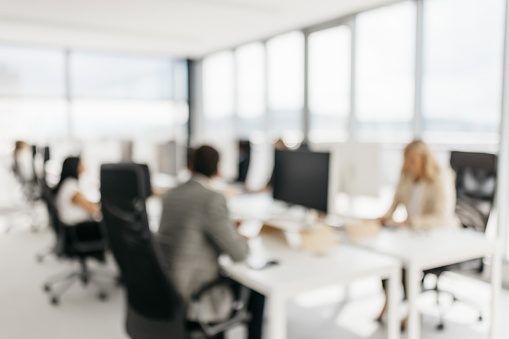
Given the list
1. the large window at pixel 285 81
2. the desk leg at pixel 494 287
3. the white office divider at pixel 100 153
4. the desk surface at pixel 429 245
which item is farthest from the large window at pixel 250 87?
the desk leg at pixel 494 287

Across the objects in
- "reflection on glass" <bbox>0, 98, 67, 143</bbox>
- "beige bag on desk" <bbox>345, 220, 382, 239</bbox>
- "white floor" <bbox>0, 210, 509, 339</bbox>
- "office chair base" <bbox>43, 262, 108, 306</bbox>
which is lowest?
"white floor" <bbox>0, 210, 509, 339</bbox>

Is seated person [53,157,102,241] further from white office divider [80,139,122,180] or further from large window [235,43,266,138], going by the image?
large window [235,43,266,138]

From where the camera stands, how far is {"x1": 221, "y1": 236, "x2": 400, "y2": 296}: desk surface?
2.17 m

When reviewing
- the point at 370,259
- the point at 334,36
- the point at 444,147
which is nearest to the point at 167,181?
the point at 334,36

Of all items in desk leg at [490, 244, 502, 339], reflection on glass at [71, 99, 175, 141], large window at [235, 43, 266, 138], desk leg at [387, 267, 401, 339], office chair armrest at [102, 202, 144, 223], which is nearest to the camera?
office chair armrest at [102, 202, 144, 223]

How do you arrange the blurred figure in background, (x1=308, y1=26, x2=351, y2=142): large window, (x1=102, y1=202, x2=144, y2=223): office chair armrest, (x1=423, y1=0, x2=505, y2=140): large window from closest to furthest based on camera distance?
(x1=102, y1=202, x2=144, y2=223): office chair armrest → (x1=423, y1=0, x2=505, y2=140): large window → (x1=308, y1=26, x2=351, y2=142): large window → the blurred figure in background

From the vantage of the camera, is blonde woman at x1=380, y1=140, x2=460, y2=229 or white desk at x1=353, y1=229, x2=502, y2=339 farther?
blonde woman at x1=380, y1=140, x2=460, y2=229

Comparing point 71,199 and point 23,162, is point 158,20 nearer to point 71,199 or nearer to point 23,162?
point 23,162

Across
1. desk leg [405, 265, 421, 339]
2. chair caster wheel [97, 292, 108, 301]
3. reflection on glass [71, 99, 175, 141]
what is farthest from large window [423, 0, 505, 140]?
reflection on glass [71, 99, 175, 141]

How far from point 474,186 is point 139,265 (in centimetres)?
253

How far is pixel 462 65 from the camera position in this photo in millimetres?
5809

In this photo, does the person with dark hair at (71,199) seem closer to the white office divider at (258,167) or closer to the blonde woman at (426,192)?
the white office divider at (258,167)

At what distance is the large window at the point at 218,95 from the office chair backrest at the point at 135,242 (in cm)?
662

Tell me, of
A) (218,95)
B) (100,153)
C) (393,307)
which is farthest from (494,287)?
(218,95)
